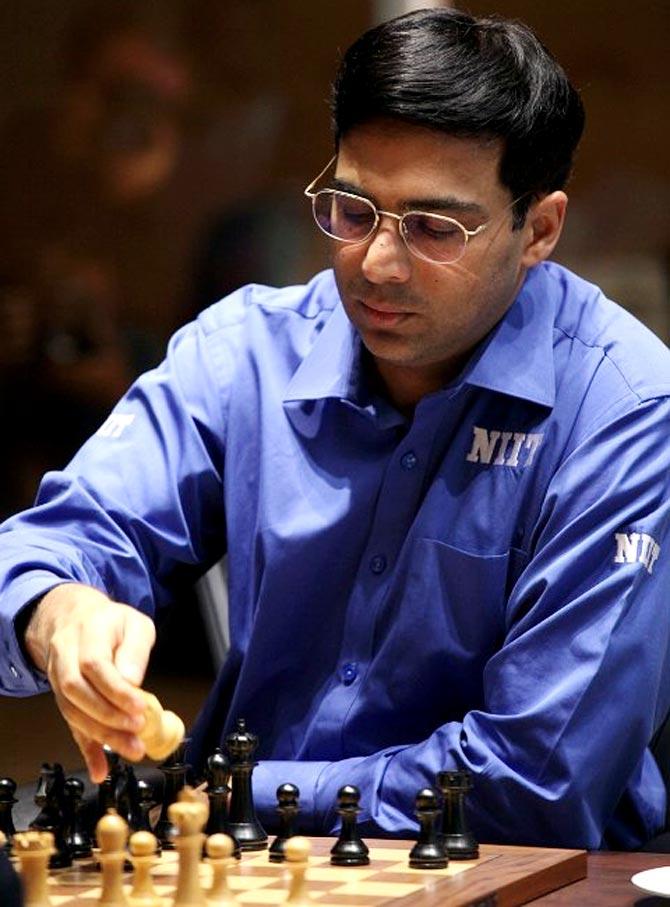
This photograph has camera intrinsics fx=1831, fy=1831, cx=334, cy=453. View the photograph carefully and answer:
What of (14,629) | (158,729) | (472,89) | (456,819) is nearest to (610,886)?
(456,819)

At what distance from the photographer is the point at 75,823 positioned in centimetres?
200

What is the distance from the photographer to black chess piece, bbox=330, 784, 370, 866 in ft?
6.34

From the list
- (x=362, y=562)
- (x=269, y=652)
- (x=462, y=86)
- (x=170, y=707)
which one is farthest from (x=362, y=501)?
(x=170, y=707)

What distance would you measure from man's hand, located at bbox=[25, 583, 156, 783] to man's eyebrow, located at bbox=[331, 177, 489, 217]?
639 mm

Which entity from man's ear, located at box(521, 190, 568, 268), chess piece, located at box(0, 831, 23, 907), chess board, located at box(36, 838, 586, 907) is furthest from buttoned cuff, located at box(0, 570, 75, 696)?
chess piece, located at box(0, 831, 23, 907)

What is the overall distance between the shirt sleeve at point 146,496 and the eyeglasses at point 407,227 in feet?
1.24

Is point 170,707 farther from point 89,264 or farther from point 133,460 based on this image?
point 133,460

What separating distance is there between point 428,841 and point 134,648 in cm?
37

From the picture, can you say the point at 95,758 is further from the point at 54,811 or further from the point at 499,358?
the point at 499,358

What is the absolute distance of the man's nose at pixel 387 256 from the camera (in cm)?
230

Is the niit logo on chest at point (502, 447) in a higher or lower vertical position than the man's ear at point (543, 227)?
lower

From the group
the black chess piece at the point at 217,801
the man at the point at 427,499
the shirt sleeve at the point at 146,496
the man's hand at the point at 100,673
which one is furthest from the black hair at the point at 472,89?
the black chess piece at the point at 217,801

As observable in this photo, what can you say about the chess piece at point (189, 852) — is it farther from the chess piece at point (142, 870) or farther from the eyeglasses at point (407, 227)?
the eyeglasses at point (407, 227)

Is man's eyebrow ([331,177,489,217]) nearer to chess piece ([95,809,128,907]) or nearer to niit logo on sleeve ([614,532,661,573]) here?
niit logo on sleeve ([614,532,661,573])
